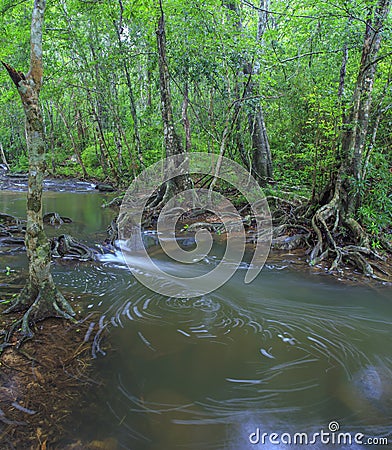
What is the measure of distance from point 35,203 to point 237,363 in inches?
131

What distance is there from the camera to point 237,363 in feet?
13.0

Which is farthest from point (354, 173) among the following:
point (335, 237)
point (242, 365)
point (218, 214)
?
point (242, 365)

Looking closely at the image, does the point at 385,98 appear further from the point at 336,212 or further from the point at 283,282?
the point at 283,282

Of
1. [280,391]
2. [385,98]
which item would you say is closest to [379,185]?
[385,98]

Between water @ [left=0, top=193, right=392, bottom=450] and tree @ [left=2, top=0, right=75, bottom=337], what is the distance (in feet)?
2.60

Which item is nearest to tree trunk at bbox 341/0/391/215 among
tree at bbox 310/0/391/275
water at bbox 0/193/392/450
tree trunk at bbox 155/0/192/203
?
tree at bbox 310/0/391/275

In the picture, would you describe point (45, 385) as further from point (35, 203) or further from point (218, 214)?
point (218, 214)

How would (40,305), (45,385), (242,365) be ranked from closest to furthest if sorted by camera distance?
(45,385)
(242,365)
(40,305)

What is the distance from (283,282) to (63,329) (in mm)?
4138

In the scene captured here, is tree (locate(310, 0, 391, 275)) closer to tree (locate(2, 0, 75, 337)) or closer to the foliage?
the foliage

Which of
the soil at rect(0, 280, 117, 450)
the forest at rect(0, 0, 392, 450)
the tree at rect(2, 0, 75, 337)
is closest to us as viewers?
the soil at rect(0, 280, 117, 450)

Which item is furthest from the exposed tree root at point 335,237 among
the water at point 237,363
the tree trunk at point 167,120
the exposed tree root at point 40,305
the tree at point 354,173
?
the exposed tree root at point 40,305

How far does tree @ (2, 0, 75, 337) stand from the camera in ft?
13.4

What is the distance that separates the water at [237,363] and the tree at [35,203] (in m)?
0.79
